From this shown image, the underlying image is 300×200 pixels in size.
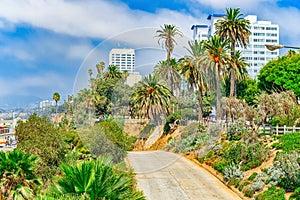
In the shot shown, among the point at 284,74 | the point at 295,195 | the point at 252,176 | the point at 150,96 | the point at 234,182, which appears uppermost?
the point at 284,74

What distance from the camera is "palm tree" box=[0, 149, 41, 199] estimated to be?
19.7m

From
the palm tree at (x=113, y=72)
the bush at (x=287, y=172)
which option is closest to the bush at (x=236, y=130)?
the bush at (x=287, y=172)

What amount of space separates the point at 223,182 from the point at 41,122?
50.6 ft

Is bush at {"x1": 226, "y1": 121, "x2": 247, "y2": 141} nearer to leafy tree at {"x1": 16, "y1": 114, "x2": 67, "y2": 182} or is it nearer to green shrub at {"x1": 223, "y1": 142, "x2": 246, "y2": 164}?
green shrub at {"x1": 223, "y1": 142, "x2": 246, "y2": 164}

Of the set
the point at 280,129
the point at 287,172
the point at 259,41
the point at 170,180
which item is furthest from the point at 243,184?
the point at 259,41

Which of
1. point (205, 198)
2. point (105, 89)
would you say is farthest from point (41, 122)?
point (105, 89)

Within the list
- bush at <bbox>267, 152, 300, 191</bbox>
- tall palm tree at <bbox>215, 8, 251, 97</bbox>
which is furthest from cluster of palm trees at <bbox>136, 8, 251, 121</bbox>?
bush at <bbox>267, 152, 300, 191</bbox>

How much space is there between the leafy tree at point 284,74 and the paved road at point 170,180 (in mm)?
31341

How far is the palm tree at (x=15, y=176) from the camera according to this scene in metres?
19.7

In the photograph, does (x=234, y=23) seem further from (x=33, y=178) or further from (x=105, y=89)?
(x=33, y=178)

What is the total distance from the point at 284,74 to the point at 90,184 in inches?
2138

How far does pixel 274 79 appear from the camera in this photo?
6397 centimetres

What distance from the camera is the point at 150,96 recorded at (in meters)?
25.1

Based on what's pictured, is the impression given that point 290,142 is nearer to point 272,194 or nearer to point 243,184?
point 243,184
